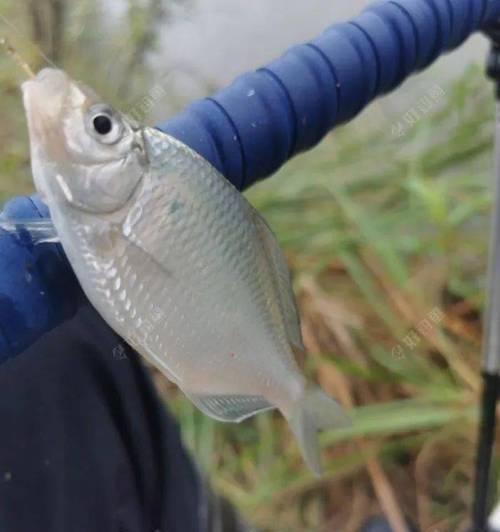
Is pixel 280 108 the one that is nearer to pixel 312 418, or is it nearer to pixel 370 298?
pixel 312 418

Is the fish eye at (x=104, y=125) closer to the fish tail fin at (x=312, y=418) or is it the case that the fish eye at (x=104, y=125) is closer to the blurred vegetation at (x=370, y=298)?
the fish tail fin at (x=312, y=418)

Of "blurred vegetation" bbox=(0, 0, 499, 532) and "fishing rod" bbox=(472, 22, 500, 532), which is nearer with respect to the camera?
"fishing rod" bbox=(472, 22, 500, 532)

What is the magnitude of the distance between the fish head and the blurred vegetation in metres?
0.84

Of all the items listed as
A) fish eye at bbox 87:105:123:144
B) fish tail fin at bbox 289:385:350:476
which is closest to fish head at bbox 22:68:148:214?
fish eye at bbox 87:105:123:144

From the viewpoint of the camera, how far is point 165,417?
0.43m

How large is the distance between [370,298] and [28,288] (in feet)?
3.45

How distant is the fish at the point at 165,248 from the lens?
0.26 metres

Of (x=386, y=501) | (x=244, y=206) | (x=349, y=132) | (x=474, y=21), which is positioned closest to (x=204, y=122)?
(x=244, y=206)

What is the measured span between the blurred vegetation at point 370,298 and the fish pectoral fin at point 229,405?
0.81 m

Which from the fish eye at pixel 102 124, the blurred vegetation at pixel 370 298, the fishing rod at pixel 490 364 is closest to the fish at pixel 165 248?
the fish eye at pixel 102 124

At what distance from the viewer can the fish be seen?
0.85 ft

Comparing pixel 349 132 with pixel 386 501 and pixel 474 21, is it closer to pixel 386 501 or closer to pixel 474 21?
pixel 386 501

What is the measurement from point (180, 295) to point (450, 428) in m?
0.99

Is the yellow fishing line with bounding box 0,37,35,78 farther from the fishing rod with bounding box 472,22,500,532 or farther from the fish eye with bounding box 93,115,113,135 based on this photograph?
the fishing rod with bounding box 472,22,500,532
